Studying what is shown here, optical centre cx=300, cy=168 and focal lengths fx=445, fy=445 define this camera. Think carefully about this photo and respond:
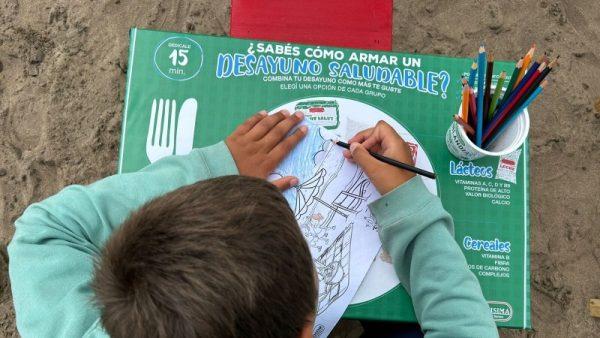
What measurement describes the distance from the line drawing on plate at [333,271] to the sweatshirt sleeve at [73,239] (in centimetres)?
24

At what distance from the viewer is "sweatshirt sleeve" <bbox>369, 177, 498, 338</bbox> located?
0.78 metres

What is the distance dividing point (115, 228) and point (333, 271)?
1.33 feet

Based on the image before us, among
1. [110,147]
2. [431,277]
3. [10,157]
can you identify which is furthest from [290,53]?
[10,157]

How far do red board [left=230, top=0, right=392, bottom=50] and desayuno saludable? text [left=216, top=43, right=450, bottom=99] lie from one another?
0.10 metres

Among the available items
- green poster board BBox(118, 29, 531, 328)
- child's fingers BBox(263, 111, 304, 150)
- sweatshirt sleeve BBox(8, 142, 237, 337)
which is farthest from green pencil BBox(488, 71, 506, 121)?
sweatshirt sleeve BBox(8, 142, 237, 337)

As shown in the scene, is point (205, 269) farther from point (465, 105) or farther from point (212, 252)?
point (465, 105)

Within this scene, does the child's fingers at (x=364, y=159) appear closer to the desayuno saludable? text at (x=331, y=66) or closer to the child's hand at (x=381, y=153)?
the child's hand at (x=381, y=153)

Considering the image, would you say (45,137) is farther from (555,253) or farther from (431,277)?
(555,253)

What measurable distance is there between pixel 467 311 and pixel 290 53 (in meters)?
0.62

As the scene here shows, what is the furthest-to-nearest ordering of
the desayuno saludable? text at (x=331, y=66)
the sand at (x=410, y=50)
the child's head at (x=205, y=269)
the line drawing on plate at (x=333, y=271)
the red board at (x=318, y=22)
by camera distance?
the sand at (x=410, y=50) → the red board at (x=318, y=22) → the desayuno saludable? text at (x=331, y=66) → the line drawing on plate at (x=333, y=271) → the child's head at (x=205, y=269)

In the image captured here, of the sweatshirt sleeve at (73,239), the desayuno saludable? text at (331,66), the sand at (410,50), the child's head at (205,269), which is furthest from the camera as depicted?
the sand at (410,50)

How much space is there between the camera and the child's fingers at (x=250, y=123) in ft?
2.96

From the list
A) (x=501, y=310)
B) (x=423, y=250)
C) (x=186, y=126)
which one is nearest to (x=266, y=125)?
(x=186, y=126)

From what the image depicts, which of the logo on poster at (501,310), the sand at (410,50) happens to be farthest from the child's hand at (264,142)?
the sand at (410,50)
